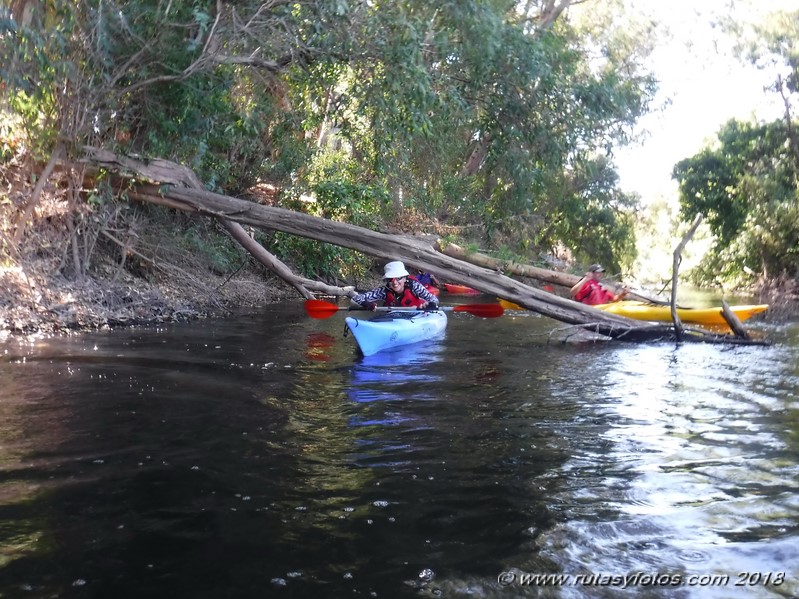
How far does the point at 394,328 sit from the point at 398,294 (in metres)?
1.12

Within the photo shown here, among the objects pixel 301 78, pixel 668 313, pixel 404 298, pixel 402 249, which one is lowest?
pixel 668 313

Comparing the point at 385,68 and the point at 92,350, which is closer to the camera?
the point at 92,350

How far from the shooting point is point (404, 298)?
10500 millimetres

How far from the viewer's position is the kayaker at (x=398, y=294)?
9.95 m

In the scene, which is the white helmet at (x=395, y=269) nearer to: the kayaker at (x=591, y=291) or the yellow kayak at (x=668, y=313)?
the yellow kayak at (x=668, y=313)

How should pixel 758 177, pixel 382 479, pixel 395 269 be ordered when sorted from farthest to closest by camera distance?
1. pixel 758 177
2. pixel 395 269
3. pixel 382 479

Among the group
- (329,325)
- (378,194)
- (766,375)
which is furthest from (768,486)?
(378,194)

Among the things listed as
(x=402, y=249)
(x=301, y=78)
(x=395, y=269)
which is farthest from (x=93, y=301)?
(x=402, y=249)

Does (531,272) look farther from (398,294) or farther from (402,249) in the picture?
(402,249)

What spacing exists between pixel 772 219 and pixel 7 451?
24.6 m

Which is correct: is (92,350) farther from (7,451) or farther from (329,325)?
(329,325)

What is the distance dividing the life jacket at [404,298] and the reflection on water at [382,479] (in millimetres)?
2384

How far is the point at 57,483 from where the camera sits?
4.03 meters

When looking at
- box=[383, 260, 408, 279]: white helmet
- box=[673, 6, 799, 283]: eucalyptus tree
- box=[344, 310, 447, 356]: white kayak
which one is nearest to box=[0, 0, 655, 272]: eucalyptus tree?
box=[383, 260, 408, 279]: white helmet
